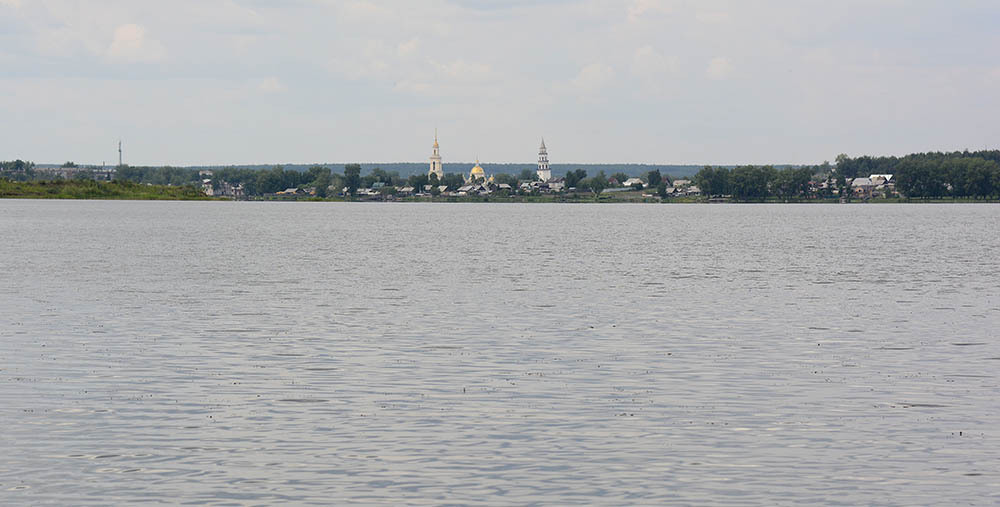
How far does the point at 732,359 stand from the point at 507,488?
53.3ft

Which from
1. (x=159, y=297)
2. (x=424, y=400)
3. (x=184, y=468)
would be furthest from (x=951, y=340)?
(x=159, y=297)

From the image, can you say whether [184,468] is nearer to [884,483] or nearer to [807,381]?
[884,483]

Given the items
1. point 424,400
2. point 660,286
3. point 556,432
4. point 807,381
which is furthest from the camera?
point 660,286

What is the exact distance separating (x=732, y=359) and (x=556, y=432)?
1182 cm

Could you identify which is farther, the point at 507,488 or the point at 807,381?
the point at 807,381

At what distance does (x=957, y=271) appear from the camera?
77.5 metres

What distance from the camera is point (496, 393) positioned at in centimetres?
2875

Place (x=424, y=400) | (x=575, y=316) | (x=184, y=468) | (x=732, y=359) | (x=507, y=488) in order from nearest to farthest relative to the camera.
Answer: (x=507, y=488) → (x=184, y=468) → (x=424, y=400) → (x=732, y=359) → (x=575, y=316)

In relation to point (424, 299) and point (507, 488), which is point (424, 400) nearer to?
point (507, 488)

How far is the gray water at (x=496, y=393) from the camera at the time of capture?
2022 cm

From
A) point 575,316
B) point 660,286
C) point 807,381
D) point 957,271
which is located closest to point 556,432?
point 807,381

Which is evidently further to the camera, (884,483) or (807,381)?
(807,381)

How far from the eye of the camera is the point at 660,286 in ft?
209

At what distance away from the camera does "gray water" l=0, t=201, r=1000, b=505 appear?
2022 centimetres
